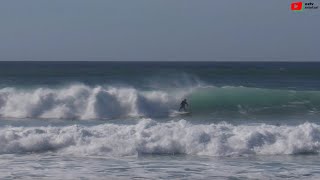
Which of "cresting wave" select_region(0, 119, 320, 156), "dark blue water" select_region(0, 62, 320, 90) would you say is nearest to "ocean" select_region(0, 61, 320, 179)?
"cresting wave" select_region(0, 119, 320, 156)

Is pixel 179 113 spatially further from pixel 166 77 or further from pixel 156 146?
pixel 166 77

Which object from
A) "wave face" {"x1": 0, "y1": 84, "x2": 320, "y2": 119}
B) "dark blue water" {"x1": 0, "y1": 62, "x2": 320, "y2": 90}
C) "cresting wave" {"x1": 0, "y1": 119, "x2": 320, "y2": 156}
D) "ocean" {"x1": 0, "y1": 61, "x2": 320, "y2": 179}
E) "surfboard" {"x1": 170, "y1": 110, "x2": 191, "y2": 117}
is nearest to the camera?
"ocean" {"x1": 0, "y1": 61, "x2": 320, "y2": 179}

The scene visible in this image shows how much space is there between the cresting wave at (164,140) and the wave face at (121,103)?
6.41 m

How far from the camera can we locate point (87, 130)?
49.6ft

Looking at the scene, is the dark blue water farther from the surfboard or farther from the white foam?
the surfboard

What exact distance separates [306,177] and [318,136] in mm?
3808

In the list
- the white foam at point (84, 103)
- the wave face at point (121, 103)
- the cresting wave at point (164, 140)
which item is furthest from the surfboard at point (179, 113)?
the cresting wave at point (164, 140)

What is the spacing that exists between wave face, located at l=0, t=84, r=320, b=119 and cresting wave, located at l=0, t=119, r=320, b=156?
641 centimetres

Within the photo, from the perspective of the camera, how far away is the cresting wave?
1397 cm

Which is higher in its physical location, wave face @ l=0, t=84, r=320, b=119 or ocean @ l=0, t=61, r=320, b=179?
wave face @ l=0, t=84, r=320, b=119

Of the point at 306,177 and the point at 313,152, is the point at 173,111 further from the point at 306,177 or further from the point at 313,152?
the point at 306,177

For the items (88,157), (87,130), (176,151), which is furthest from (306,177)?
(87,130)

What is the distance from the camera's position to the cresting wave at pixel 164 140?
1397 centimetres

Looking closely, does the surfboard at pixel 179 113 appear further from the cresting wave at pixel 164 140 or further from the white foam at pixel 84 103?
the cresting wave at pixel 164 140
